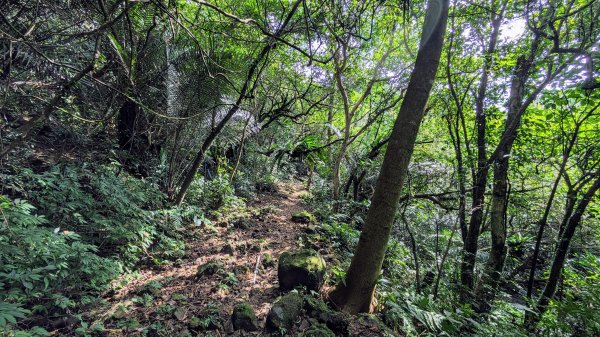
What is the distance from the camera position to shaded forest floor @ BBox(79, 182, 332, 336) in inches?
111

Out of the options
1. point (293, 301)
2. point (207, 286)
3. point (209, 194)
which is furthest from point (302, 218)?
point (293, 301)

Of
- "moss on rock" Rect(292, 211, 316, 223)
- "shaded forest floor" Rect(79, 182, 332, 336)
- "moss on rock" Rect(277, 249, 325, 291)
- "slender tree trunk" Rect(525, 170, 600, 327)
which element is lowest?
"shaded forest floor" Rect(79, 182, 332, 336)

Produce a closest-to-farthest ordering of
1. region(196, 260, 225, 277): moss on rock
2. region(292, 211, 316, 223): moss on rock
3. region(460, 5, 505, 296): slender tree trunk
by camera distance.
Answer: region(196, 260, 225, 277): moss on rock < region(460, 5, 505, 296): slender tree trunk < region(292, 211, 316, 223): moss on rock

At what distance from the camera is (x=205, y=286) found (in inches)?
142

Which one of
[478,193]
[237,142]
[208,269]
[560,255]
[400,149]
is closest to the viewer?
[400,149]

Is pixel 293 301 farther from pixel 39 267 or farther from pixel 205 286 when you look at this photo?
pixel 39 267

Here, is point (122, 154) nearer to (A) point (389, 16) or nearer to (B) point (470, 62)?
(A) point (389, 16)

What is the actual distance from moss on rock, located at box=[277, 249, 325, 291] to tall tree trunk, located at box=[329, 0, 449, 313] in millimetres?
782

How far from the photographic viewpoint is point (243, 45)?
5863 mm

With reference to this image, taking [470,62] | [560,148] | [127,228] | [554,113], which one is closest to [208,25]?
[127,228]

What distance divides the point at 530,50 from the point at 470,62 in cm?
117

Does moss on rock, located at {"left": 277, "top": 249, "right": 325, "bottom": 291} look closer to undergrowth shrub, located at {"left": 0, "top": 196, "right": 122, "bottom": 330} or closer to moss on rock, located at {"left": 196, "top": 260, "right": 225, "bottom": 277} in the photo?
moss on rock, located at {"left": 196, "top": 260, "right": 225, "bottom": 277}

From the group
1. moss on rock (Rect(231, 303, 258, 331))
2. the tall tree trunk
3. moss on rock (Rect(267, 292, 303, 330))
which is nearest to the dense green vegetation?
the tall tree trunk

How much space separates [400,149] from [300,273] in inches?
80.5
